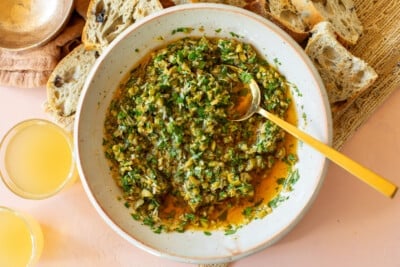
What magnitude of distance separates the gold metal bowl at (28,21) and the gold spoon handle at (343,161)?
3.56 feet

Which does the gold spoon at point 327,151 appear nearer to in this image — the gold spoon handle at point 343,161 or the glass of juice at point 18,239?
the gold spoon handle at point 343,161

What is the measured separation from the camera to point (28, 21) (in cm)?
294

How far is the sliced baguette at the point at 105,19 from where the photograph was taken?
2.75 meters

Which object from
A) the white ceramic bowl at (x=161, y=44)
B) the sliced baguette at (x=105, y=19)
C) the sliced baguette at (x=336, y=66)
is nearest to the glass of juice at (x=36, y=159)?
the white ceramic bowl at (x=161, y=44)

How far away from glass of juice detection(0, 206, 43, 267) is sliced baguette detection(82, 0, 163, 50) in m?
0.85

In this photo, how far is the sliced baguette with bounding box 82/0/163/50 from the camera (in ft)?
9.02

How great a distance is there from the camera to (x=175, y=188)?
260cm

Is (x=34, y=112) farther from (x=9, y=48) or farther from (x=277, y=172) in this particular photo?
(x=277, y=172)

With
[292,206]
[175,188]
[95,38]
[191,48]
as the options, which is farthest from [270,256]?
[95,38]

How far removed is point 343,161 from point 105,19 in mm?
1233

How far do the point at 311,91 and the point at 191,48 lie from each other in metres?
0.53

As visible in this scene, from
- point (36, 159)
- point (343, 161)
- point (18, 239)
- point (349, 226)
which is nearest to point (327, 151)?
point (343, 161)

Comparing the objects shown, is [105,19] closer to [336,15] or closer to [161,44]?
[161,44]

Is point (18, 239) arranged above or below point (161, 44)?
below
